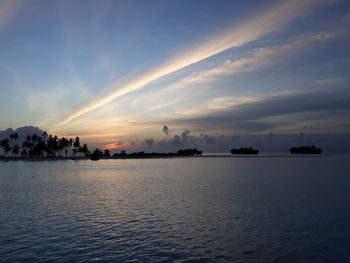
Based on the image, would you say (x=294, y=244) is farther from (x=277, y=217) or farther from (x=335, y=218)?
(x=335, y=218)

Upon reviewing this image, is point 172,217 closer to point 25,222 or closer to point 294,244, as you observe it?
point 294,244

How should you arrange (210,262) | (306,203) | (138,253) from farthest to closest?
(306,203) → (138,253) → (210,262)

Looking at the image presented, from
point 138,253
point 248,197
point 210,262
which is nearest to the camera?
point 210,262

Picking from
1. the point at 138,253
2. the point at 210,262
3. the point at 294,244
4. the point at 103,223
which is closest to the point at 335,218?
the point at 294,244

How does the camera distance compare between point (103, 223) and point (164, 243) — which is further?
point (103, 223)

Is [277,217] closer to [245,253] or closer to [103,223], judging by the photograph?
[245,253]

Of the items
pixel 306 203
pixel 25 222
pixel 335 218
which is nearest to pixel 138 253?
pixel 25 222

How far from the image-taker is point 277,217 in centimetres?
2977

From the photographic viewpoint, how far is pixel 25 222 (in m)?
27.1

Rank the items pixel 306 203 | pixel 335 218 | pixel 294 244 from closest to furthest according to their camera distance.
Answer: pixel 294 244
pixel 335 218
pixel 306 203

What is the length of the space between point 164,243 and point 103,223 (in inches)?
345

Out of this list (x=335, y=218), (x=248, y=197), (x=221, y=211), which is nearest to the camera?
(x=335, y=218)

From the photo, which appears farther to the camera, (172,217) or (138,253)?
(172,217)

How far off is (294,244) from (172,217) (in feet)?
41.7
